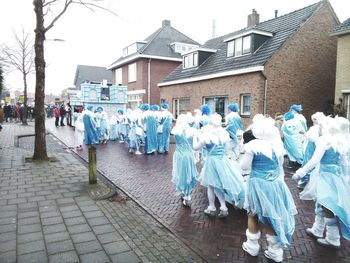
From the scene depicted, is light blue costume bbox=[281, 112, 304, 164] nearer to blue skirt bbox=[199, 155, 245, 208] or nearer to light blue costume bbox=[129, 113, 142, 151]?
blue skirt bbox=[199, 155, 245, 208]

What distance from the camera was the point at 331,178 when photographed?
13.4ft

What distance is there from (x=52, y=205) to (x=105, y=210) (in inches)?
40.9

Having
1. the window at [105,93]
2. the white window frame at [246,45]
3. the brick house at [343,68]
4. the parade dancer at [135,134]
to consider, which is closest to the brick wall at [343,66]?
the brick house at [343,68]

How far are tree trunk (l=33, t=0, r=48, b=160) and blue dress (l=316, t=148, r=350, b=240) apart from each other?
8245mm

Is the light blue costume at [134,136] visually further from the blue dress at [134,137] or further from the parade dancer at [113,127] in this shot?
the parade dancer at [113,127]

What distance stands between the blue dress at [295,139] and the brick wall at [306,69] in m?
6.06

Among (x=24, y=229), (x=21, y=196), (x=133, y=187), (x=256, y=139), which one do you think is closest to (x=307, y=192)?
(x=256, y=139)

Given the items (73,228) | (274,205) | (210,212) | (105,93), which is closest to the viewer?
(274,205)

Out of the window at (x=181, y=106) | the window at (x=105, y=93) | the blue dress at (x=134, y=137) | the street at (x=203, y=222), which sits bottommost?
the street at (x=203, y=222)

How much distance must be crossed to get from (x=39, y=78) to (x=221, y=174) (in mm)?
7018

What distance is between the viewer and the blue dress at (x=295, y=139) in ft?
30.0

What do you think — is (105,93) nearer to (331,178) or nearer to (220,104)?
(220,104)

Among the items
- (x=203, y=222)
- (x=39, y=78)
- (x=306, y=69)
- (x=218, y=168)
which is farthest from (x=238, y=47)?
(x=203, y=222)

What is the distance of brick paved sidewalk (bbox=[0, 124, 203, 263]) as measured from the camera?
3773 millimetres
